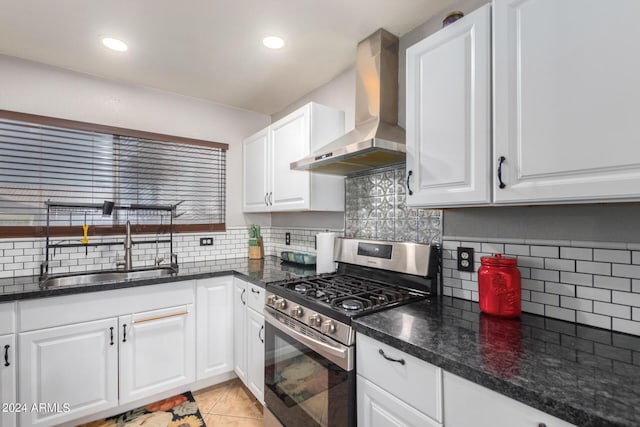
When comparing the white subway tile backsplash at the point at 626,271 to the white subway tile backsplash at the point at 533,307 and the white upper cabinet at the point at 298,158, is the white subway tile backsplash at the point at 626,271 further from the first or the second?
the white upper cabinet at the point at 298,158

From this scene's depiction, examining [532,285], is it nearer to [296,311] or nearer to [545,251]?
[545,251]

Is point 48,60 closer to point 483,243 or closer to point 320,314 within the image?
point 320,314

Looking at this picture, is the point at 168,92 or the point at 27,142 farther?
the point at 168,92

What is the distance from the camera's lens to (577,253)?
1.20m

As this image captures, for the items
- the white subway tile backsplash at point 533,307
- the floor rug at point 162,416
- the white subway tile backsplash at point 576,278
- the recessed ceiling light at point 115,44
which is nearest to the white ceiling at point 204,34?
the recessed ceiling light at point 115,44

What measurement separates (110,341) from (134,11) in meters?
1.98

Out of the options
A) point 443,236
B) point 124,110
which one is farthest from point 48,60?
point 443,236

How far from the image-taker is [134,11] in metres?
1.69

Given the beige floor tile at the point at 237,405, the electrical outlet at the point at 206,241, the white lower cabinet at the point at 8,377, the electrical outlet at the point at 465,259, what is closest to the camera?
the electrical outlet at the point at 465,259

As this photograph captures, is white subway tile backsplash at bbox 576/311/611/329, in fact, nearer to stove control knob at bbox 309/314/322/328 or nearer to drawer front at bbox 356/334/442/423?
drawer front at bbox 356/334/442/423

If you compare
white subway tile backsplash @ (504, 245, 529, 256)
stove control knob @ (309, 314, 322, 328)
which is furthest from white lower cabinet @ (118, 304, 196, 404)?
white subway tile backsplash @ (504, 245, 529, 256)

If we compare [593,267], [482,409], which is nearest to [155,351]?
[482,409]

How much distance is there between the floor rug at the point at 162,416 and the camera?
6.42 ft

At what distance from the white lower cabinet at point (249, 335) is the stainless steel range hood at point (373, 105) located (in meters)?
0.96
